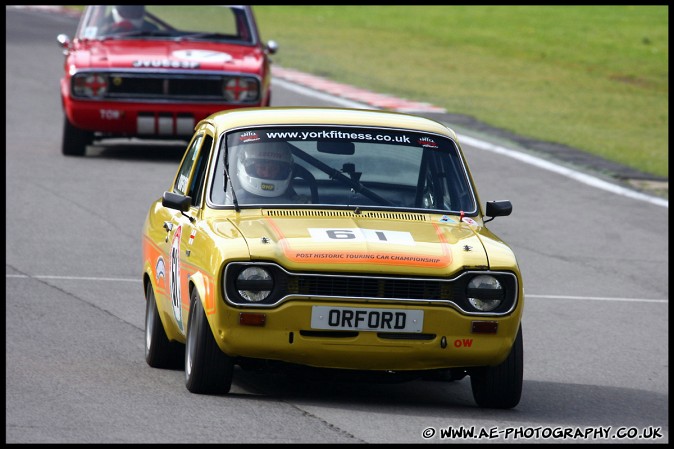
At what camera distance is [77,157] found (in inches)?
691

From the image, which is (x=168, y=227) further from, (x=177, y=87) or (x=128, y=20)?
(x=128, y=20)

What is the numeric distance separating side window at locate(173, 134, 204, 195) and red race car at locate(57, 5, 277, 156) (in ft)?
26.3

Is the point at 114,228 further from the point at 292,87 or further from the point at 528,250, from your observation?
the point at 292,87

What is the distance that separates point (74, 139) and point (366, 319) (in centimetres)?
1105

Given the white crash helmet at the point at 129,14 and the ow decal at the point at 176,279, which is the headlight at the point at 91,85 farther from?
the ow decal at the point at 176,279

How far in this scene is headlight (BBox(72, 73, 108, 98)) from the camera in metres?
16.8

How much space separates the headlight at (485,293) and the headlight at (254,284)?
3.06ft

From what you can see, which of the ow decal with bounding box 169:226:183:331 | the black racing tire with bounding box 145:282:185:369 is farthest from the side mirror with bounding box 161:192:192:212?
the black racing tire with bounding box 145:282:185:369

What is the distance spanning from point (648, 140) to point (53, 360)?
14.9 m

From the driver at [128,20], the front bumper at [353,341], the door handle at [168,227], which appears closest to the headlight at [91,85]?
the driver at [128,20]

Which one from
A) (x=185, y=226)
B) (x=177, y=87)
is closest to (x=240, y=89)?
(x=177, y=87)

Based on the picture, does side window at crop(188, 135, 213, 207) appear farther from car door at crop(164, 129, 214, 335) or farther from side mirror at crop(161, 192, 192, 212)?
side mirror at crop(161, 192, 192, 212)

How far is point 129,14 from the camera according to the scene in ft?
58.4

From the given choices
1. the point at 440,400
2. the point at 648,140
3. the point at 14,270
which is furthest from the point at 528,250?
the point at 648,140
